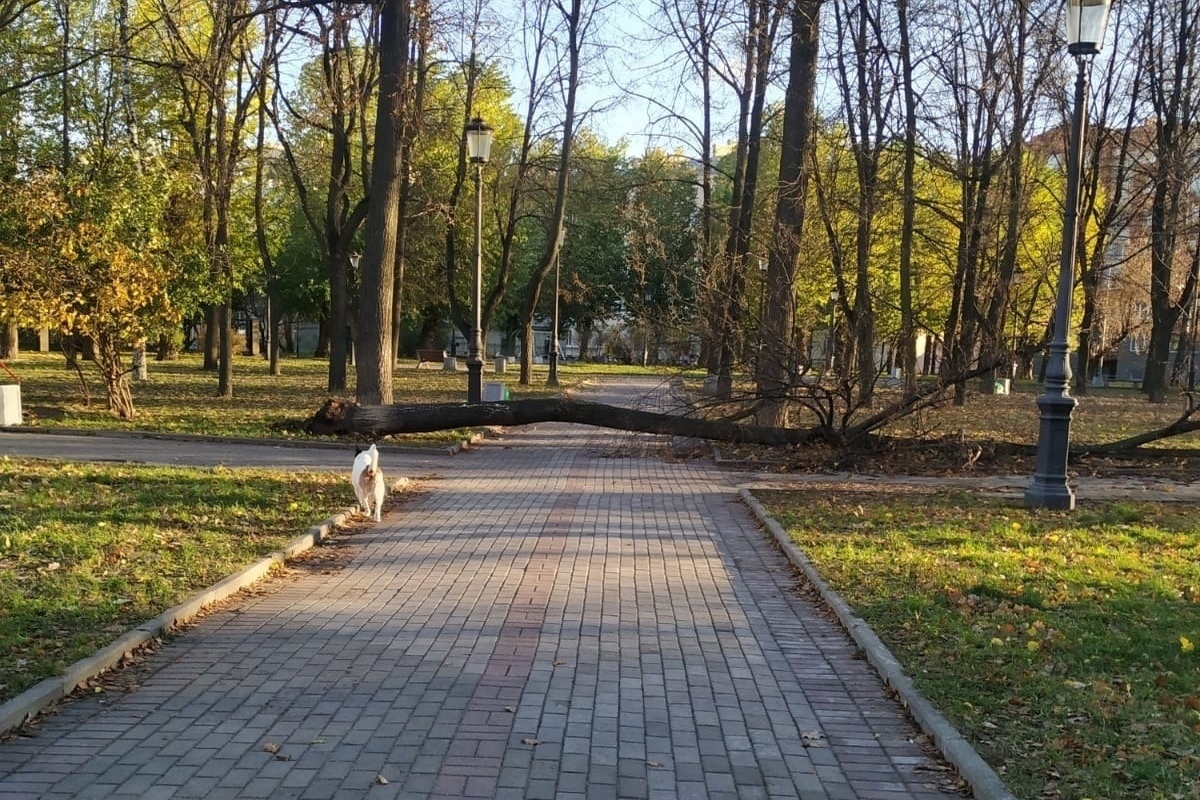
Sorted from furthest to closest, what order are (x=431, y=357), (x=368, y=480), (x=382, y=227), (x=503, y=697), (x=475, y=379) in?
1. (x=431, y=357)
2. (x=475, y=379)
3. (x=382, y=227)
4. (x=368, y=480)
5. (x=503, y=697)

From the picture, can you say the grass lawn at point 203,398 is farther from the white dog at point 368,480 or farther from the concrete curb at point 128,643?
the concrete curb at point 128,643

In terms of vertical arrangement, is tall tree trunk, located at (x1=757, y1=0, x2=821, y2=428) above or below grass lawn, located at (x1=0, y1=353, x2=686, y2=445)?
above

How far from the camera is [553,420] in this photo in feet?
47.3

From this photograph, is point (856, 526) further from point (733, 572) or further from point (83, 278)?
point (83, 278)

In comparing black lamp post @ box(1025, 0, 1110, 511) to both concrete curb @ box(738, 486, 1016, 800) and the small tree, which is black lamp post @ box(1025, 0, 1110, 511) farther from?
the small tree

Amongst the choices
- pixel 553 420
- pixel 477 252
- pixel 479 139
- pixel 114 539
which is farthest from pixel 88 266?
pixel 114 539

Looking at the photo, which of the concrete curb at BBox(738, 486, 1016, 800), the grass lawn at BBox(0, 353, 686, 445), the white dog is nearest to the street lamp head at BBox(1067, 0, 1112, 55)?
the concrete curb at BBox(738, 486, 1016, 800)

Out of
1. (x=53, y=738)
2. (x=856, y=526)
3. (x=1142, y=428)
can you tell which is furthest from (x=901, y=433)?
(x=53, y=738)

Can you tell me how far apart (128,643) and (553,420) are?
9378mm

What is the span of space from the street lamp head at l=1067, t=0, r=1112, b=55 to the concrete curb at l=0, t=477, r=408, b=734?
9.66 meters

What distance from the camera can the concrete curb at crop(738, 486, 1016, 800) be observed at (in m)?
3.80

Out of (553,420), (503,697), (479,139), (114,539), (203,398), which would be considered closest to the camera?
(503,697)

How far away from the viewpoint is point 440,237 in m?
32.3

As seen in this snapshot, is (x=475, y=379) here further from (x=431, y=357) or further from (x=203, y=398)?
(x=431, y=357)
